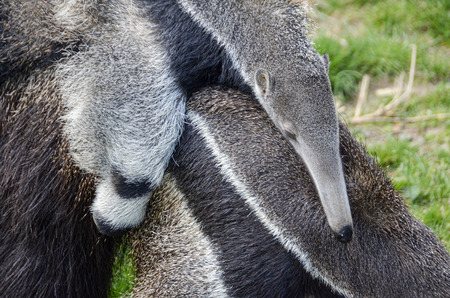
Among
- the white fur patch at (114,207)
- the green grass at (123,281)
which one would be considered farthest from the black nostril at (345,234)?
the green grass at (123,281)


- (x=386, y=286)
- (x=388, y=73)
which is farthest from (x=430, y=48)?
(x=386, y=286)

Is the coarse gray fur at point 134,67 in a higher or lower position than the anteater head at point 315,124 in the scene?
higher

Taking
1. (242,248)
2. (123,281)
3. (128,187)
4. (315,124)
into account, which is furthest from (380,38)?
(128,187)

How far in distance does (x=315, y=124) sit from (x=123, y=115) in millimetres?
962

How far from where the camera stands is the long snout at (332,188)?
3.01 m

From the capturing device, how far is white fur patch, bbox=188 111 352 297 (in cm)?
329

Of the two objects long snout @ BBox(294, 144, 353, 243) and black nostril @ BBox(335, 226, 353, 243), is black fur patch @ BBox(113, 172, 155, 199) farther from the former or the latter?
black nostril @ BBox(335, 226, 353, 243)

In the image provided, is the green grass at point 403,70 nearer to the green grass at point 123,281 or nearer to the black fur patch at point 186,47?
the green grass at point 123,281

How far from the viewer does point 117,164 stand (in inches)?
131

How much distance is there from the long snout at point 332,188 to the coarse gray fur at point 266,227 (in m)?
0.25

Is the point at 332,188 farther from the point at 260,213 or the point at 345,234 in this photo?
the point at 260,213

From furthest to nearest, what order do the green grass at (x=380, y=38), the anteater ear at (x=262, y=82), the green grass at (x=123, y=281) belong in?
the green grass at (x=380, y=38) < the green grass at (x=123, y=281) < the anteater ear at (x=262, y=82)

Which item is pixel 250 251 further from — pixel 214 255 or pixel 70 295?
pixel 70 295

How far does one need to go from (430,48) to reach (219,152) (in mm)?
4246
